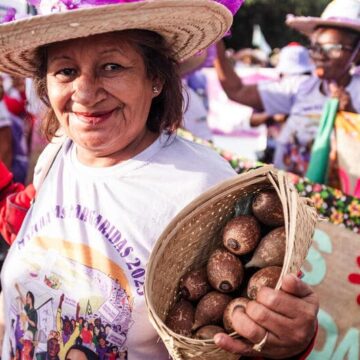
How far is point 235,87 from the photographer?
518 cm

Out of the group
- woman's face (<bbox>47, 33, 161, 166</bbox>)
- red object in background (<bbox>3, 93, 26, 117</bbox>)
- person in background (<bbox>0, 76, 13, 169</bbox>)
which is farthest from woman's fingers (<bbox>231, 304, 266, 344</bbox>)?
red object in background (<bbox>3, 93, 26, 117</bbox>)

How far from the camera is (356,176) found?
3.19 m

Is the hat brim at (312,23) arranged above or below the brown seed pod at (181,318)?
below

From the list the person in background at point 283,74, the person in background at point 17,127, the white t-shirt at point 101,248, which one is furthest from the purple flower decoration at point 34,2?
the person in background at point 283,74

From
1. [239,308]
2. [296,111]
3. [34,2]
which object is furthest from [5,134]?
[239,308]

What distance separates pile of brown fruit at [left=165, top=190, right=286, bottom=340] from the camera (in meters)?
1.43

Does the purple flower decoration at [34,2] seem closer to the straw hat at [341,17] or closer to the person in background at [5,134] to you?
the straw hat at [341,17]

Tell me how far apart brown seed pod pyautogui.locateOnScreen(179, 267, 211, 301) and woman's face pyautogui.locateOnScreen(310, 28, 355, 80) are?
323cm

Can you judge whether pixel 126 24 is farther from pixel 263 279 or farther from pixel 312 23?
pixel 312 23

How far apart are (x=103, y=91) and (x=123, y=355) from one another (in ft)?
2.31

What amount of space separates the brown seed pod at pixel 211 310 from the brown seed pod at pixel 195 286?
5 centimetres

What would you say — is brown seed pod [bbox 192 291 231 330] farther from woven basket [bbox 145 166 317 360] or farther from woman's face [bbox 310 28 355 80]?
woman's face [bbox 310 28 355 80]

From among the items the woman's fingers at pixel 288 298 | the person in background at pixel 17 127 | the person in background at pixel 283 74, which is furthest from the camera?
the person in background at pixel 283 74

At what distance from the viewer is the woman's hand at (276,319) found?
48.8 inches
